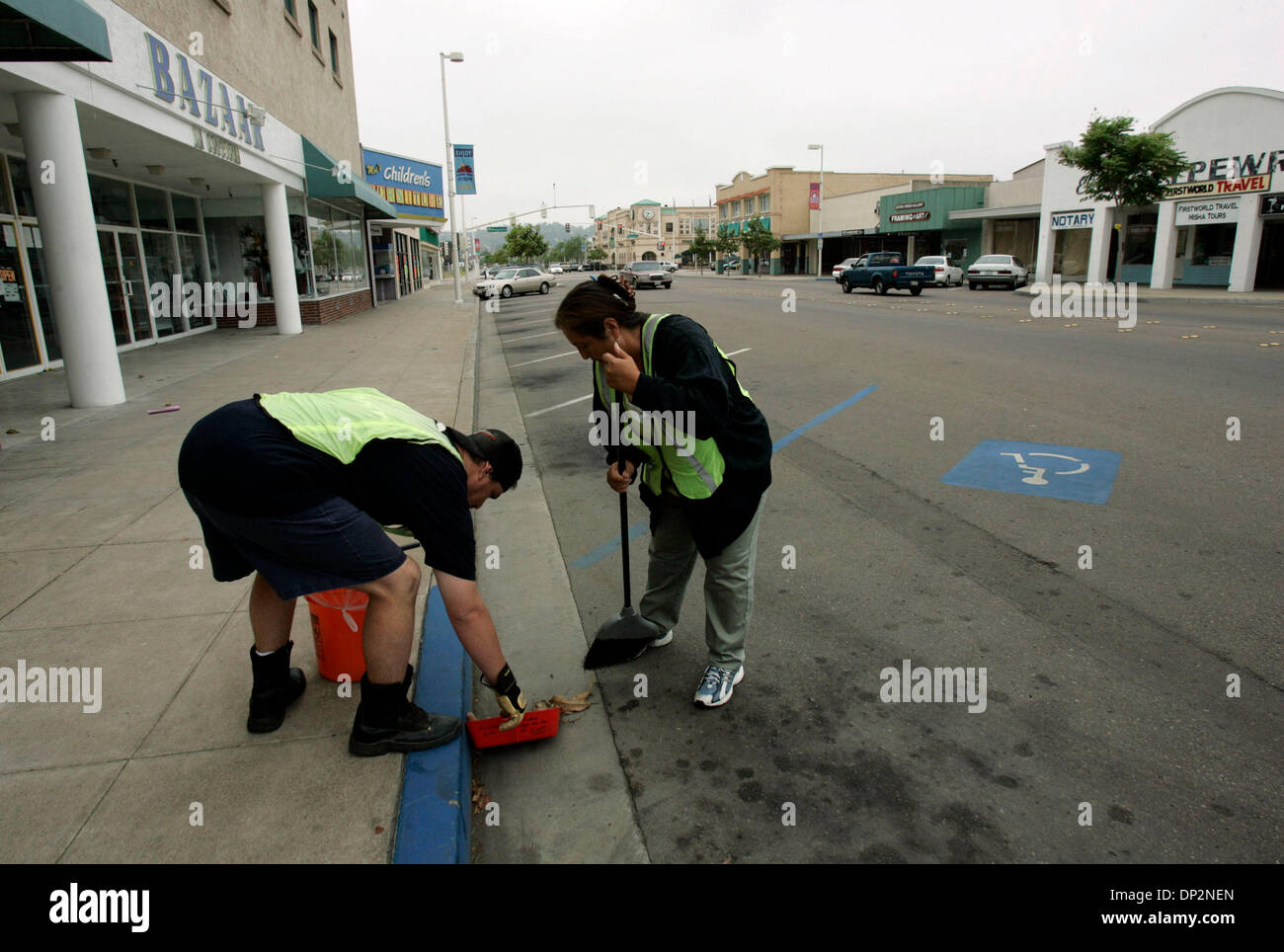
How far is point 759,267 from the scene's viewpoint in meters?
69.5

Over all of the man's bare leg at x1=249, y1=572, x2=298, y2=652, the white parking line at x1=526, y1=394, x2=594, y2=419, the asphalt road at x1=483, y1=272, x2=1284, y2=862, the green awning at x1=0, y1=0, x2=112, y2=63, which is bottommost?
the asphalt road at x1=483, y1=272, x2=1284, y2=862

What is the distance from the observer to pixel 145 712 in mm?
3045

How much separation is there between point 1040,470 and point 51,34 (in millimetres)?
8697

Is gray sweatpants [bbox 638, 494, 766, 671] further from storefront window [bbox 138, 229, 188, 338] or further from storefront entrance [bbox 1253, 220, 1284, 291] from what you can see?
storefront entrance [bbox 1253, 220, 1284, 291]

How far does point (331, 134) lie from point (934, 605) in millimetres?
23740

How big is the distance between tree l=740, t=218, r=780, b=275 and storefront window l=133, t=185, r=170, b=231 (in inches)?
2045

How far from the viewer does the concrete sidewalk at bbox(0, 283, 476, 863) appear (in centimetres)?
239

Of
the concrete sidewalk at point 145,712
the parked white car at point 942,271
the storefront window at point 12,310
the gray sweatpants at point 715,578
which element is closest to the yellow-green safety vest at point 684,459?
the gray sweatpants at point 715,578

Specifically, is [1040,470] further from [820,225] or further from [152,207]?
[820,225]

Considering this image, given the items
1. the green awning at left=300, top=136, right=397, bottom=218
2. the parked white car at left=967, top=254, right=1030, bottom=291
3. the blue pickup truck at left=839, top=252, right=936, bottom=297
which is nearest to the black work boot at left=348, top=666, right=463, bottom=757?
the green awning at left=300, top=136, right=397, bottom=218

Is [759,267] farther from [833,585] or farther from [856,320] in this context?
[833,585]

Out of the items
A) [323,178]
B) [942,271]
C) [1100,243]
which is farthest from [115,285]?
[1100,243]
